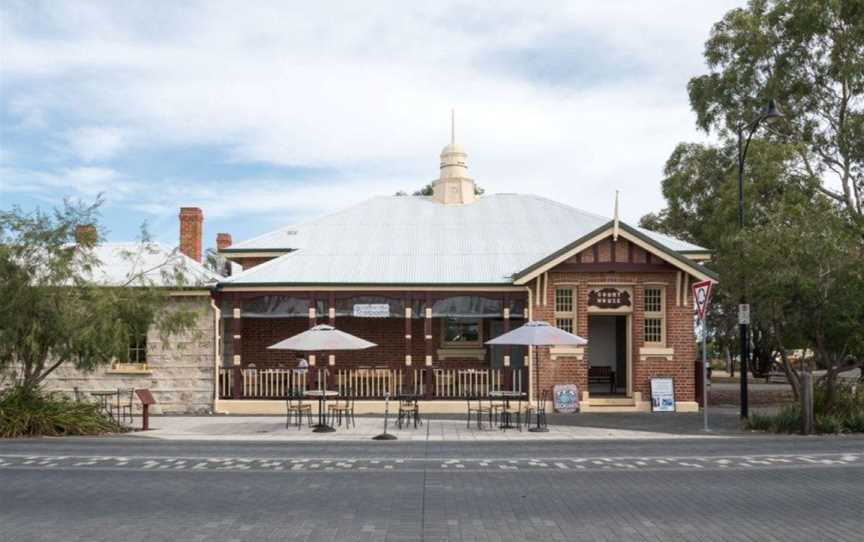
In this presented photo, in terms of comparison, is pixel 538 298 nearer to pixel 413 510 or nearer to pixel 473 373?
Result: pixel 473 373

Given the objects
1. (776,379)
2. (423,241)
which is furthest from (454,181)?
(776,379)

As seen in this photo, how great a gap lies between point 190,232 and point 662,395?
1462 centimetres

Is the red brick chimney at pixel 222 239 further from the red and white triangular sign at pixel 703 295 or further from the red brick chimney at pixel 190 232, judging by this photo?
the red and white triangular sign at pixel 703 295

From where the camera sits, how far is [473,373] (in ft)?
78.5

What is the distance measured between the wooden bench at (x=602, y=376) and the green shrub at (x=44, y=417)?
13.8 metres

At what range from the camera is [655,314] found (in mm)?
23703

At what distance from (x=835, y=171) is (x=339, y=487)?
24.8 m

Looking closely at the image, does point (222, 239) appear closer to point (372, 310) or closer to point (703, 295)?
point (372, 310)

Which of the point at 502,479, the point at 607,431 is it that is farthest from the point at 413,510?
the point at 607,431

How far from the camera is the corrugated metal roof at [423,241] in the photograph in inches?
957

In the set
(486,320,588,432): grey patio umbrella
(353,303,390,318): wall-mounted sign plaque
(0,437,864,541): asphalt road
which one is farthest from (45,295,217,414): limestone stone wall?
(486,320,588,432): grey patio umbrella

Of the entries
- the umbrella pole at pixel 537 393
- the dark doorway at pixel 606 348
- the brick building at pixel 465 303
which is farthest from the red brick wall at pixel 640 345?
the dark doorway at pixel 606 348

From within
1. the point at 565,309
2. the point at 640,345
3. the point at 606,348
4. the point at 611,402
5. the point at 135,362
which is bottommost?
the point at 611,402

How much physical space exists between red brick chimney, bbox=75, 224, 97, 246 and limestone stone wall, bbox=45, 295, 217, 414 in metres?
4.15
